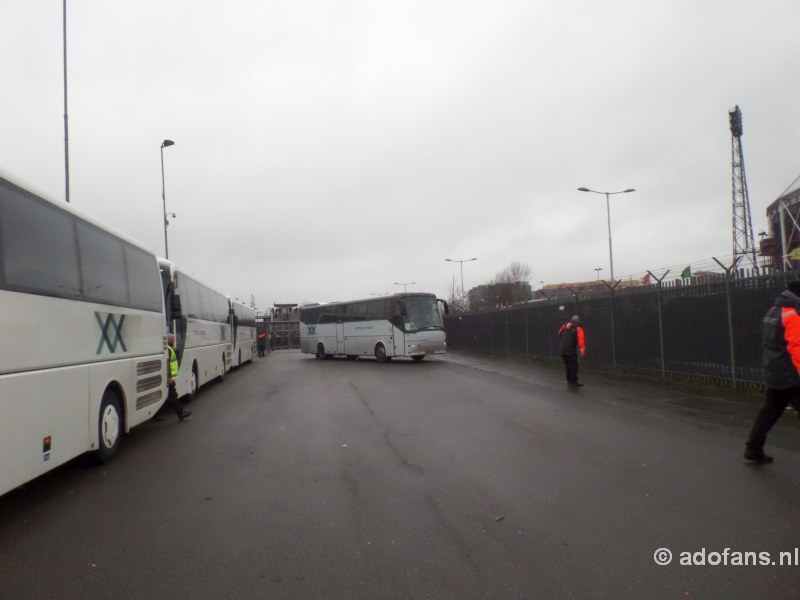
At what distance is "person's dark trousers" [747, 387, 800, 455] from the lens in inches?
223

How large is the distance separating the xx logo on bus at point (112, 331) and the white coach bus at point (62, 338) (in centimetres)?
1

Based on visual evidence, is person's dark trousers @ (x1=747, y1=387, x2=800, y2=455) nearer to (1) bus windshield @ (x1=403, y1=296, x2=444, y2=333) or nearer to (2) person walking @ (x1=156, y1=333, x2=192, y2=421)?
(2) person walking @ (x1=156, y1=333, x2=192, y2=421)

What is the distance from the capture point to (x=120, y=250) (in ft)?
26.6

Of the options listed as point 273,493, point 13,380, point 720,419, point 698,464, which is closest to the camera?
point 13,380

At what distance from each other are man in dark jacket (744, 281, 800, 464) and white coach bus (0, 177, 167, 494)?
23.3 ft

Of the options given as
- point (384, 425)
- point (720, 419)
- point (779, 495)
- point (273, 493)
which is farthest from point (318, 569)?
point (720, 419)

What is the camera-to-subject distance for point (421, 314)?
Result: 2536 centimetres

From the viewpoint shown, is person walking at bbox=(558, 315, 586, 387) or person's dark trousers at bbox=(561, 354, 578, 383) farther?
person's dark trousers at bbox=(561, 354, 578, 383)

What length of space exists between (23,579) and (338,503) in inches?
93.6

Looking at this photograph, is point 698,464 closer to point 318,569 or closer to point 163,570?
point 318,569

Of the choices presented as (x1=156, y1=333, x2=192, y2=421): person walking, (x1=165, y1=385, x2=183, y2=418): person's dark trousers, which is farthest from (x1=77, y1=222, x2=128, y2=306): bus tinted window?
(x1=165, y1=385, x2=183, y2=418): person's dark trousers

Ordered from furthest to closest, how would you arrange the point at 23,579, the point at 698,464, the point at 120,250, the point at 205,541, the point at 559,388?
1. the point at 559,388
2. the point at 120,250
3. the point at 698,464
4. the point at 205,541
5. the point at 23,579

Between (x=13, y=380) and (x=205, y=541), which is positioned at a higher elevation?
(x=13, y=380)

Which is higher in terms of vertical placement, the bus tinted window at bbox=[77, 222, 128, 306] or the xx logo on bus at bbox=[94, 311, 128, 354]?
the bus tinted window at bbox=[77, 222, 128, 306]
